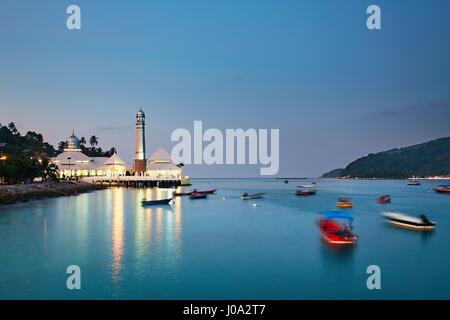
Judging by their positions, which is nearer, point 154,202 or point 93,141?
point 154,202

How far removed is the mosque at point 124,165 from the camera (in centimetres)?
12425

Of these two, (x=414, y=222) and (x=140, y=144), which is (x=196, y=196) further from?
(x=414, y=222)

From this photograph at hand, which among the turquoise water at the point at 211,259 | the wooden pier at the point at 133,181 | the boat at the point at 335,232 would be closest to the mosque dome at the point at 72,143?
the wooden pier at the point at 133,181

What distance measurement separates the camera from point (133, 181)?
122875 mm

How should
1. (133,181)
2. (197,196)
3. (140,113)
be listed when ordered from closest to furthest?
(197,196) < (133,181) < (140,113)

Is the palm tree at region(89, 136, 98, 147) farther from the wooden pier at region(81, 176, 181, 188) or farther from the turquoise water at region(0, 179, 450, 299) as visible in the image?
the turquoise water at region(0, 179, 450, 299)

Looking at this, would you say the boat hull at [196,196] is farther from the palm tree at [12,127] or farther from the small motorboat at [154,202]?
the palm tree at [12,127]

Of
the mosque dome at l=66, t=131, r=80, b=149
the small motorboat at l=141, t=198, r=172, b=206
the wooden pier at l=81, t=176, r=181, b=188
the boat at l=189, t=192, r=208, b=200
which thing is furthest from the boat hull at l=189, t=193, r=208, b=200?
the mosque dome at l=66, t=131, r=80, b=149

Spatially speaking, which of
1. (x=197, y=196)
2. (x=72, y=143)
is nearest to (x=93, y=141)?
(x=72, y=143)

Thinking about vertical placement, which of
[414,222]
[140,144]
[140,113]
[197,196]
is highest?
[140,113]

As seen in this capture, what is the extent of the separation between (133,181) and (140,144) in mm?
10044

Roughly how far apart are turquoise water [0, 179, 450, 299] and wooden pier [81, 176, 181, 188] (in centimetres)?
7408

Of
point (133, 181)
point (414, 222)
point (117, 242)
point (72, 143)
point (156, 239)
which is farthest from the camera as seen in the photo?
point (72, 143)
